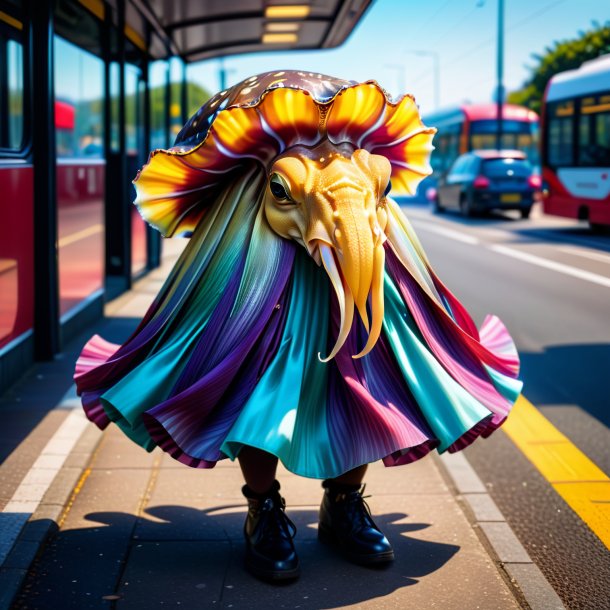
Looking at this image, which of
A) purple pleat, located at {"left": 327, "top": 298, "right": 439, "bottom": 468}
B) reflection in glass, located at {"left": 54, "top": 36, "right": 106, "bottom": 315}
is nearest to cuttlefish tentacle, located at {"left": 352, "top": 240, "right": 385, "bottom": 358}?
purple pleat, located at {"left": 327, "top": 298, "right": 439, "bottom": 468}

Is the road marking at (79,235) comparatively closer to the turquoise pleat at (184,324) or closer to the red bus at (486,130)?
the turquoise pleat at (184,324)

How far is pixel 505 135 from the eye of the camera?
1334 inches

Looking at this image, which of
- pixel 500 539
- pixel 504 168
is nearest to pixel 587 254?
pixel 504 168

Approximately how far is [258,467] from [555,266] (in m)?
11.7

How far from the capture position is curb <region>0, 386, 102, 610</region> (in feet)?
11.6

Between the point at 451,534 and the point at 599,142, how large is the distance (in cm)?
1630

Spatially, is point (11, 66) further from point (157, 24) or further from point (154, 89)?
point (154, 89)

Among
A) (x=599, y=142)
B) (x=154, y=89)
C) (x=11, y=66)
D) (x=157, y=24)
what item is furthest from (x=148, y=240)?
(x=599, y=142)

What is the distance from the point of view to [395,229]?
3586 millimetres

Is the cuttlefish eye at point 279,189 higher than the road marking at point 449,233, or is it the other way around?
the cuttlefish eye at point 279,189

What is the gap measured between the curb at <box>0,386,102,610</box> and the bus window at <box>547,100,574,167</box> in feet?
53.9

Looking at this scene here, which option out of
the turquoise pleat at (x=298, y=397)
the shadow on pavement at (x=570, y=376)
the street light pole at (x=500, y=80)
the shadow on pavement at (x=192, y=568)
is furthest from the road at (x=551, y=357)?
the street light pole at (x=500, y=80)

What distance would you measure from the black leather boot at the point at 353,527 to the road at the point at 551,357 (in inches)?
23.7

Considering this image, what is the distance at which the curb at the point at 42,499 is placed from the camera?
3.54 metres
